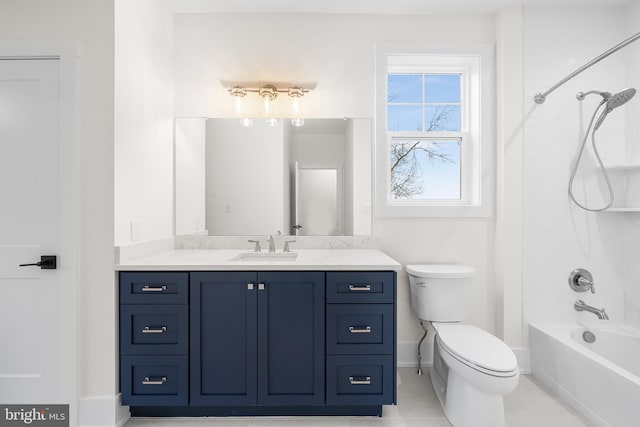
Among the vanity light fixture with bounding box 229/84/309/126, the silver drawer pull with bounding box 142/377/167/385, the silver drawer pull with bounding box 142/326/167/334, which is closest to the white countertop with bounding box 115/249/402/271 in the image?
the silver drawer pull with bounding box 142/326/167/334

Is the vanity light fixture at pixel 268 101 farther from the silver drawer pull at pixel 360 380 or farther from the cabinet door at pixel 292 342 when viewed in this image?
the silver drawer pull at pixel 360 380

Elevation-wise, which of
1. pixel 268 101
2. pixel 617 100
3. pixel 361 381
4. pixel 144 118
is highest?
pixel 268 101

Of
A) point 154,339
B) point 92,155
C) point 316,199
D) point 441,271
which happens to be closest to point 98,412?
point 154,339

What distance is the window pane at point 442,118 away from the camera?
2854mm

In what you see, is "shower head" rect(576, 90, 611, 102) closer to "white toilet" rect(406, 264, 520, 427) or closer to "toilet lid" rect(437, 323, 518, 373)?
"white toilet" rect(406, 264, 520, 427)

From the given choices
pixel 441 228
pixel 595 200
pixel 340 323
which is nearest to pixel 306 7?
pixel 441 228

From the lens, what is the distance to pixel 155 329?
77.5 inches

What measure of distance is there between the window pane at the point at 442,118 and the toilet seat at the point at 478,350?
5.05 feet

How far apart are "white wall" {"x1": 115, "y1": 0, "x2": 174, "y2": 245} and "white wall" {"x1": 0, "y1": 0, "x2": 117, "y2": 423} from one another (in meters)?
0.06

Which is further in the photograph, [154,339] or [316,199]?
[316,199]

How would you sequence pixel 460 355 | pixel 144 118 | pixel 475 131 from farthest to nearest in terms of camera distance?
1. pixel 475 131
2. pixel 144 118
3. pixel 460 355

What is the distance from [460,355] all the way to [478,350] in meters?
0.11


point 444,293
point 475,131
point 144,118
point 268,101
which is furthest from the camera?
point 475,131

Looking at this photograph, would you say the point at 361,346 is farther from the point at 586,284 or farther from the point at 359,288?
the point at 586,284
